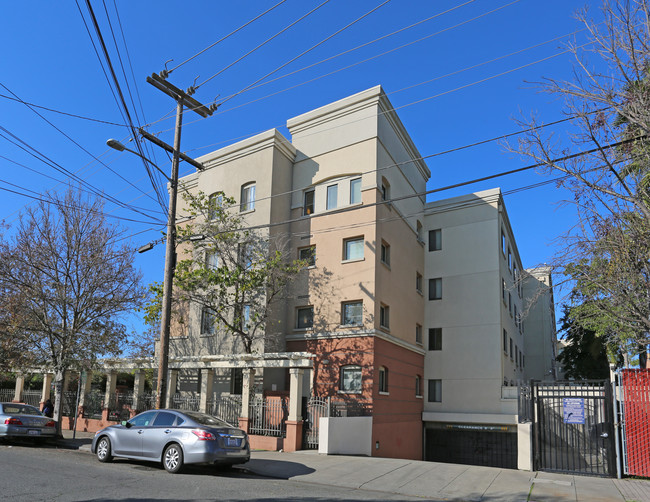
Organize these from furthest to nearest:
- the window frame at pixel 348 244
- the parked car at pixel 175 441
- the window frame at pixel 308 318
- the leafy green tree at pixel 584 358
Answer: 1. the leafy green tree at pixel 584 358
2. the window frame at pixel 308 318
3. the window frame at pixel 348 244
4. the parked car at pixel 175 441

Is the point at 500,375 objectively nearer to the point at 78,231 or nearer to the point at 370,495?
the point at 370,495

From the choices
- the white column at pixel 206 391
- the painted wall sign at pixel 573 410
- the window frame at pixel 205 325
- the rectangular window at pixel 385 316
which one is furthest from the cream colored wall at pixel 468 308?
the painted wall sign at pixel 573 410

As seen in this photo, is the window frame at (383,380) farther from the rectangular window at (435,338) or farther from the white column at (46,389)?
the white column at (46,389)

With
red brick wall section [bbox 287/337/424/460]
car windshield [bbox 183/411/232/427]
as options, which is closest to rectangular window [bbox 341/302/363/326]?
red brick wall section [bbox 287/337/424/460]

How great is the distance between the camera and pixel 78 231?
20141 mm

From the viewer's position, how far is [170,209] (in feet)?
54.5

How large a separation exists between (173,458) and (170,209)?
7.76 m

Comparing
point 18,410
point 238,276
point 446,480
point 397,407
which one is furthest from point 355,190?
point 18,410

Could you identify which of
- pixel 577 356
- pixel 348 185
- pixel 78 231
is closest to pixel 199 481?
pixel 78 231

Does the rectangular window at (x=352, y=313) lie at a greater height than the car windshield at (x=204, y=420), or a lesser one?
greater

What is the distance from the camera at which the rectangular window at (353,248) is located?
2245cm

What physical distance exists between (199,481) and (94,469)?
9.14ft

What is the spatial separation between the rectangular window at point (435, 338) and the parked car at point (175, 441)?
17.6 m

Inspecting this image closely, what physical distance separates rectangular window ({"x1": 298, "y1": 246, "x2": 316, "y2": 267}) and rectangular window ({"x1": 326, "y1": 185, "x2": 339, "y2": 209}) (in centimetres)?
204
